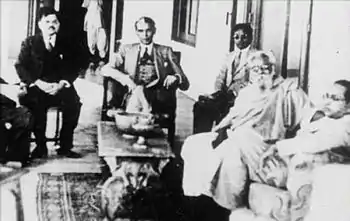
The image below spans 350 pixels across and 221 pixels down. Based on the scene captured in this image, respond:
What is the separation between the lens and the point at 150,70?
1.72 m

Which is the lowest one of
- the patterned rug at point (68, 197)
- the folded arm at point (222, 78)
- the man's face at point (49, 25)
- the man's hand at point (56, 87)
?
the patterned rug at point (68, 197)

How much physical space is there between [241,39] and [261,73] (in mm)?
135

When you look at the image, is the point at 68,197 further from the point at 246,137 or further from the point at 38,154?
the point at 246,137

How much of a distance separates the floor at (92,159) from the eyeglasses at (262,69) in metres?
0.25

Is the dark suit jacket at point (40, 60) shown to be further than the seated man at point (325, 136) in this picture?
No

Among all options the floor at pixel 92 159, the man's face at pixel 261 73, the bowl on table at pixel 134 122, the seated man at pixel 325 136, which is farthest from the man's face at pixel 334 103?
the bowl on table at pixel 134 122

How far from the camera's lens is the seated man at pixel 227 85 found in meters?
1.74

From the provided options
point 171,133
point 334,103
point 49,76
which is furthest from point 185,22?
point 334,103

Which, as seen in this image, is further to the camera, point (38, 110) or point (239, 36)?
point (239, 36)

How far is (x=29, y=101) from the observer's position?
5.39 ft

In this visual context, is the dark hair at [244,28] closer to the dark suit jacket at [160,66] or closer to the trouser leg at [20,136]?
the dark suit jacket at [160,66]

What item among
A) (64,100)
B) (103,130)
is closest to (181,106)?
(103,130)

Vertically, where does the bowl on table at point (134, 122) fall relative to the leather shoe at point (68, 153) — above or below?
above

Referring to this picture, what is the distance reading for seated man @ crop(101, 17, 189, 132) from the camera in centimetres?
170
